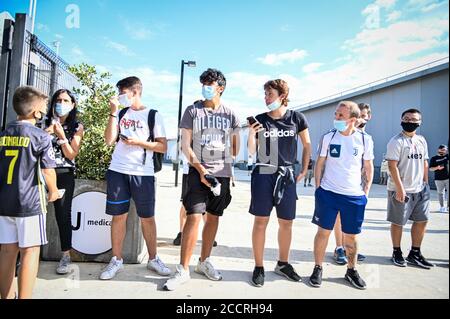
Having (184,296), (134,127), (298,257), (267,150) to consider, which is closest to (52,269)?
(184,296)

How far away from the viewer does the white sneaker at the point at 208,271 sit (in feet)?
9.89

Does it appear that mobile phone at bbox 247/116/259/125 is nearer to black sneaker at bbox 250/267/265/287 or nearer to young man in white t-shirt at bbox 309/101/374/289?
young man in white t-shirt at bbox 309/101/374/289

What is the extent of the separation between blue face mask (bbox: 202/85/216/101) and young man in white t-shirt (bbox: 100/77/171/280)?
610 millimetres

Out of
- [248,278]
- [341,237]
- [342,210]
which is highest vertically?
[342,210]

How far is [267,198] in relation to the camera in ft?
10.1

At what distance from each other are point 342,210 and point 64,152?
3.04 metres

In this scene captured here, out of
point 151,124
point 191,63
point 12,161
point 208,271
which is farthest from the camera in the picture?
point 191,63

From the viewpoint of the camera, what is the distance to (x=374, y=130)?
2173 cm

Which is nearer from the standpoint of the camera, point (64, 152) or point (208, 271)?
point (64, 152)

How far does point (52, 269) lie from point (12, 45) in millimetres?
2601

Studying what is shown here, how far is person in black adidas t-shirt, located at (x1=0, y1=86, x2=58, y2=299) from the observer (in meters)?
2.17

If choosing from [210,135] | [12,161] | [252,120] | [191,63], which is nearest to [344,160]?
[252,120]

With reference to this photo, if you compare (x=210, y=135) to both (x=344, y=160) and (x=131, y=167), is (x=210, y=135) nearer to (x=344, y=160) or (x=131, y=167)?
(x=131, y=167)

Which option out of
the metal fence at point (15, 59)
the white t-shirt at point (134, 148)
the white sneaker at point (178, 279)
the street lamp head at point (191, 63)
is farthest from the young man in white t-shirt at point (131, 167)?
the street lamp head at point (191, 63)
